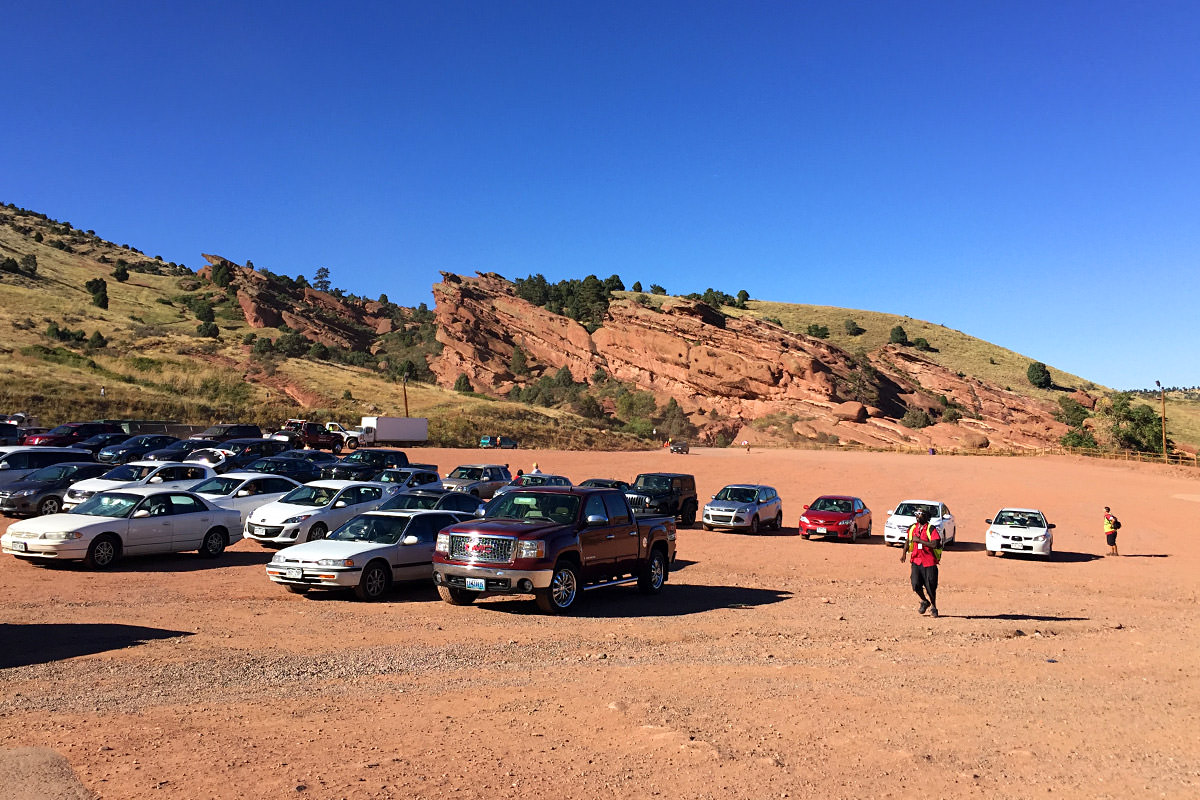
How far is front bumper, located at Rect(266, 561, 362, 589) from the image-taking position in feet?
45.7

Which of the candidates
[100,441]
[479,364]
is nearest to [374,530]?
[100,441]

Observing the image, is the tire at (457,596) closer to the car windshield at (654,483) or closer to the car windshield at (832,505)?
the car windshield at (654,483)

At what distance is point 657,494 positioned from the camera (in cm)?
2945

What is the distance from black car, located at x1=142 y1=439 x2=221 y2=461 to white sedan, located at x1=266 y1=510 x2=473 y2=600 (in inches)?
834

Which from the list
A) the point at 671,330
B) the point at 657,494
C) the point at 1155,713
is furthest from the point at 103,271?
the point at 1155,713

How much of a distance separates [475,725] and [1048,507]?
38.8 m

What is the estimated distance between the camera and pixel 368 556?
14312 millimetres

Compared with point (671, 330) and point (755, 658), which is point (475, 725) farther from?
point (671, 330)

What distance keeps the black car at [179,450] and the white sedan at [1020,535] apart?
2796cm

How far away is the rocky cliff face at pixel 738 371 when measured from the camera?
311 ft

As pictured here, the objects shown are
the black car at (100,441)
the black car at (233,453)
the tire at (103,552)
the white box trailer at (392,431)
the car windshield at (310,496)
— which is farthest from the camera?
the white box trailer at (392,431)

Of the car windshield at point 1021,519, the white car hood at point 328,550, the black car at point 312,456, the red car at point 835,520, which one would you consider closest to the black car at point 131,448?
the black car at point 312,456

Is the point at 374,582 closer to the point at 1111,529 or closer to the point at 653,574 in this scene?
the point at 653,574

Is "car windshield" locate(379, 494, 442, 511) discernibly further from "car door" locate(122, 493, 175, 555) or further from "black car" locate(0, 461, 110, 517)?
"black car" locate(0, 461, 110, 517)
